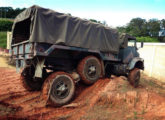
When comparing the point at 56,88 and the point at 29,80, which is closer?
the point at 56,88

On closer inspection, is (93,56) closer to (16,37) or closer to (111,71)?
(111,71)

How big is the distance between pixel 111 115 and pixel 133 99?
1343mm

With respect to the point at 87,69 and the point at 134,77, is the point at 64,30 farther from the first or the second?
the point at 134,77

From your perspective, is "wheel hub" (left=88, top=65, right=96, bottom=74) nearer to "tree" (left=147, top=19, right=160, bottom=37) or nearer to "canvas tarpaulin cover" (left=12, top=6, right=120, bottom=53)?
"canvas tarpaulin cover" (left=12, top=6, right=120, bottom=53)

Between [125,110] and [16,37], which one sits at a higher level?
[16,37]

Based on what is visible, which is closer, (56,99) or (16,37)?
(56,99)

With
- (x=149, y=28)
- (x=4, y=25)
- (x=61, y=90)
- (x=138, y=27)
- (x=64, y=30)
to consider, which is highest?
(x=4, y=25)

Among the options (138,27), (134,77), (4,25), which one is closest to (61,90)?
(134,77)

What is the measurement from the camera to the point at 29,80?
657 cm

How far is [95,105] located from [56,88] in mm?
1358

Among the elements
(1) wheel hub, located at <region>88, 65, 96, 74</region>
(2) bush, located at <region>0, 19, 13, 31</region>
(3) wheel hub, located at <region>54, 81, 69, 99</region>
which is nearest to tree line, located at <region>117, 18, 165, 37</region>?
(2) bush, located at <region>0, 19, 13, 31</region>

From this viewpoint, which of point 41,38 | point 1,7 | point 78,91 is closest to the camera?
point 41,38

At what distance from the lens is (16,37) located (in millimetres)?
6738

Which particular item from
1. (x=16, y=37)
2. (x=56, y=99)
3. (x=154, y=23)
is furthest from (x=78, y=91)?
(x=154, y=23)
